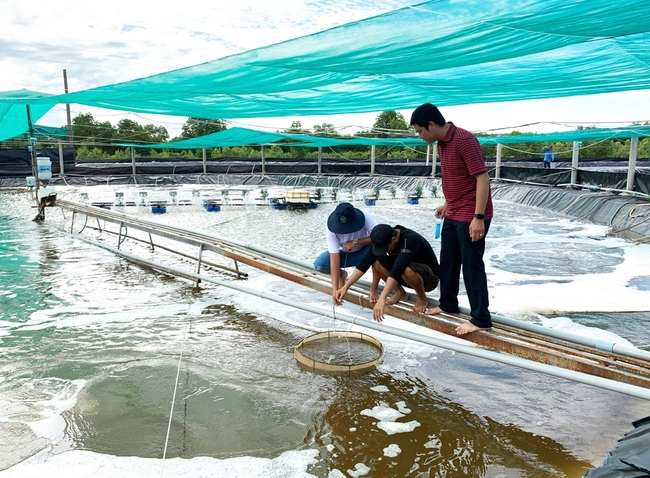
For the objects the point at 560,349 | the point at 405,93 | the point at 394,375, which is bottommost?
the point at 394,375

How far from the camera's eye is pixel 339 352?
4.90m

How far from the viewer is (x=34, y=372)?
14.8 feet

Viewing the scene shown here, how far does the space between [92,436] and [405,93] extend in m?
5.50

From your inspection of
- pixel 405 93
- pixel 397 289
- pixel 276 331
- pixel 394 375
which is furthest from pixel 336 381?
pixel 405 93

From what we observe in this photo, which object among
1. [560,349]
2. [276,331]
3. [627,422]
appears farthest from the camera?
[276,331]

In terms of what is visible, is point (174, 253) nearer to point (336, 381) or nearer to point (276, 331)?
point (276, 331)

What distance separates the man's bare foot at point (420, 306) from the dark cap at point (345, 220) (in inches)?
32.0

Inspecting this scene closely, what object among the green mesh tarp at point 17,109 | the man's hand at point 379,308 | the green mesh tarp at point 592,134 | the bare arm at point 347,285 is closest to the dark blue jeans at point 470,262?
the man's hand at point 379,308

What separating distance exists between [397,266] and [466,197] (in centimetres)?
71

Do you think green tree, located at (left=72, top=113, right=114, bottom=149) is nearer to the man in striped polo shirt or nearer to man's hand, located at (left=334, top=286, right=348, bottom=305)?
man's hand, located at (left=334, top=286, right=348, bottom=305)

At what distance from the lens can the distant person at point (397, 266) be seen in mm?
3823

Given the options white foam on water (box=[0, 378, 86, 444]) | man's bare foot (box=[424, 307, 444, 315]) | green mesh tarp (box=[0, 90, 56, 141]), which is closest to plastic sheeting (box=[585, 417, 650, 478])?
man's bare foot (box=[424, 307, 444, 315])

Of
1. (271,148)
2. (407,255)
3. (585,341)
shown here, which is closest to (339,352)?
(407,255)

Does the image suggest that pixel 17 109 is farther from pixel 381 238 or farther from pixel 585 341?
pixel 585 341
